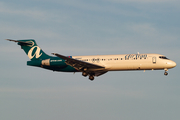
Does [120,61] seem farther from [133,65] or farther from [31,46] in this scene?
[31,46]

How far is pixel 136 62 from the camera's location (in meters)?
47.1

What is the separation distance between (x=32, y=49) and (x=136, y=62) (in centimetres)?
1893

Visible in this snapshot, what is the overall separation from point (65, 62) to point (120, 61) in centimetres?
901

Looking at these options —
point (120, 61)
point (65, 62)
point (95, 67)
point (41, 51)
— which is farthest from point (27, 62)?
point (120, 61)

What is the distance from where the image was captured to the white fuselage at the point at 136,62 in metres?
47.0

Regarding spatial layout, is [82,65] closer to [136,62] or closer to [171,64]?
[136,62]

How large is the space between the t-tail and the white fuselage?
11.4m

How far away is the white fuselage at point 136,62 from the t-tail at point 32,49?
11.4 metres

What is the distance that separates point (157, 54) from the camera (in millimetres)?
47969

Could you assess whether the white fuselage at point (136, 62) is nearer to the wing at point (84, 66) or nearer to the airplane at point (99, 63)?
the airplane at point (99, 63)

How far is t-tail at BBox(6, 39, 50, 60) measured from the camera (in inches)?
2056

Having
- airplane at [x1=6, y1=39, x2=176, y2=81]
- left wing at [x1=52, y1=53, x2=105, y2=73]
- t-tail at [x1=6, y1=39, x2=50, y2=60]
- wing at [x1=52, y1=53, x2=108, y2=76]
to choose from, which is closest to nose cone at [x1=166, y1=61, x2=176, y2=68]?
airplane at [x1=6, y1=39, x2=176, y2=81]

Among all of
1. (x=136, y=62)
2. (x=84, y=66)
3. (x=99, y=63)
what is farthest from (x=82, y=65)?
(x=136, y=62)

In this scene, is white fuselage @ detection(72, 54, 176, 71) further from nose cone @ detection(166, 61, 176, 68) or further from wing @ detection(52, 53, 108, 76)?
wing @ detection(52, 53, 108, 76)
